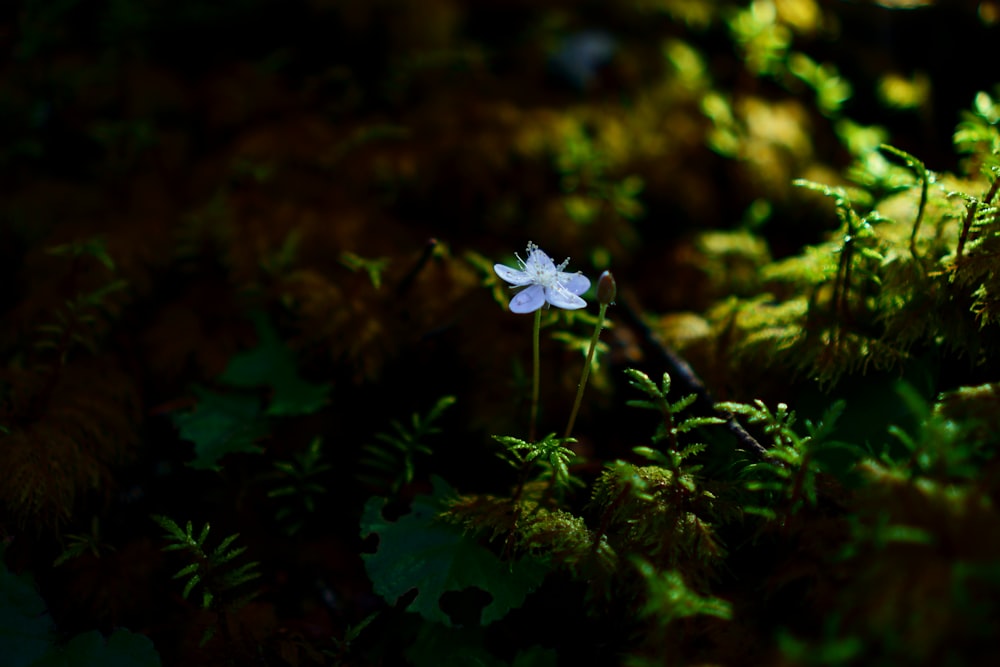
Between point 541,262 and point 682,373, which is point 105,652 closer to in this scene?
point 541,262

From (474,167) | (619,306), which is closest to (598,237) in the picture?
(619,306)

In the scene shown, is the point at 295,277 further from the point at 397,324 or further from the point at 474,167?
the point at 474,167

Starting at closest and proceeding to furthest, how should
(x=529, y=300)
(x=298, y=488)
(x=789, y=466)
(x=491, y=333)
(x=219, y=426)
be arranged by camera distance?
(x=789, y=466)
(x=529, y=300)
(x=298, y=488)
(x=219, y=426)
(x=491, y=333)

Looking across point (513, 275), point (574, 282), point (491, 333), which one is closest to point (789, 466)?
point (574, 282)

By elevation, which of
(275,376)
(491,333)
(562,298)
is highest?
(562,298)

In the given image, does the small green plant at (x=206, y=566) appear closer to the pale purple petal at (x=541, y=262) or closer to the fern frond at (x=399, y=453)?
the fern frond at (x=399, y=453)
